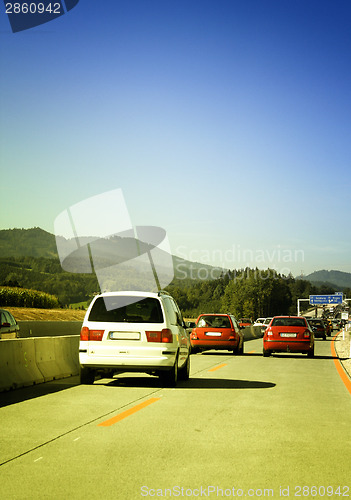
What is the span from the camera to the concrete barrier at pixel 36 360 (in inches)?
505

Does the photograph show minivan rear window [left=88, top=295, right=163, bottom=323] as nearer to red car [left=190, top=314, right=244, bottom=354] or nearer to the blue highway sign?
red car [left=190, top=314, right=244, bottom=354]

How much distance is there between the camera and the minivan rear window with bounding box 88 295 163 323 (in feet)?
44.2

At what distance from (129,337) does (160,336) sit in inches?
23.6

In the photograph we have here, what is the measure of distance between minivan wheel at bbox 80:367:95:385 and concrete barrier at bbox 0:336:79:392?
1.04 m

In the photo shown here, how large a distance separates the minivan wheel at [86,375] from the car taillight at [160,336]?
1415mm

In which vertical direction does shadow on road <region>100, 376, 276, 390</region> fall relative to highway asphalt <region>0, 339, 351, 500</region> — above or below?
below

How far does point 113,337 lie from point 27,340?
6.56 feet

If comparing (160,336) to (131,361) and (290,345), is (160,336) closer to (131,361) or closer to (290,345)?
(131,361)

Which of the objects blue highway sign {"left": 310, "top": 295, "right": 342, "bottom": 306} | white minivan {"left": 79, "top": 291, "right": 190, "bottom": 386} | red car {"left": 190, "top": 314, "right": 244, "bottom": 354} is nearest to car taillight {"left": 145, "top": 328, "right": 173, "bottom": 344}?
white minivan {"left": 79, "top": 291, "right": 190, "bottom": 386}

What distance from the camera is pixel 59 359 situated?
51.4 ft

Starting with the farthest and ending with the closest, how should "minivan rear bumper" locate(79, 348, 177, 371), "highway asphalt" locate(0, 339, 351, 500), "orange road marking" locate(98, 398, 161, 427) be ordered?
"minivan rear bumper" locate(79, 348, 177, 371)
"orange road marking" locate(98, 398, 161, 427)
"highway asphalt" locate(0, 339, 351, 500)

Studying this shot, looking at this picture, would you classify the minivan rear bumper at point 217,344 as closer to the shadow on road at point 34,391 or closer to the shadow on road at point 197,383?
the shadow on road at point 197,383

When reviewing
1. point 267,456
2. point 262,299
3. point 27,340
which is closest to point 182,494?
point 267,456

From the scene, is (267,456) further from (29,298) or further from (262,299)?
(262,299)
